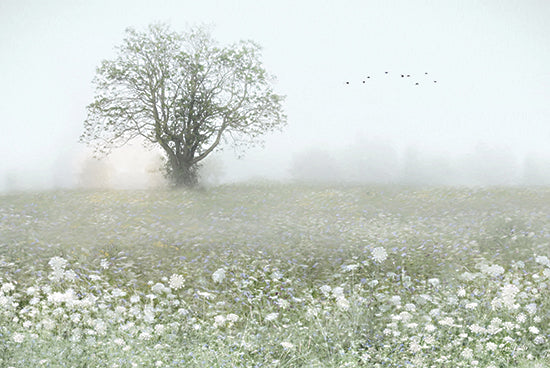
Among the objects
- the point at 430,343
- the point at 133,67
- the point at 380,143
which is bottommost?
the point at 430,343

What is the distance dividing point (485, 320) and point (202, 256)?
20.4ft

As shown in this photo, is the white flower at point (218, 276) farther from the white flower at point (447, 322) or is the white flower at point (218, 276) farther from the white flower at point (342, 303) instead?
the white flower at point (447, 322)

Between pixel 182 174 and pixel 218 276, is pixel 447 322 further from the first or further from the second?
pixel 182 174

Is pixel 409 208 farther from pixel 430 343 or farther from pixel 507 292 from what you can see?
pixel 430 343

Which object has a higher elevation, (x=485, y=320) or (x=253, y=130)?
(x=253, y=130)

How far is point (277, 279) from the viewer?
27.6 feet

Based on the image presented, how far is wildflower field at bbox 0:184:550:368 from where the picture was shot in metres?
6.12

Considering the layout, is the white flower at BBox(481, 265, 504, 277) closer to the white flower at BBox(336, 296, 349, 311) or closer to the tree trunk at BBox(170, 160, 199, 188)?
the white flower at BBox(336, 296, 349, 311)

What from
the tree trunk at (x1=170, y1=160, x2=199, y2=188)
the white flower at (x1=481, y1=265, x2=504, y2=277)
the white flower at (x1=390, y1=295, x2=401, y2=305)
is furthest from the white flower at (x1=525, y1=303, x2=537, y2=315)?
the tree trunk at (x1=170, y1=160, x2=199, y2=188)

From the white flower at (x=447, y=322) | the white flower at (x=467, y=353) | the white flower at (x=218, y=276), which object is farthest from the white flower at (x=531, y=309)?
the white flower at (x=218, y=276)

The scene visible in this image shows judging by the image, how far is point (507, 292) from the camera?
7.12m

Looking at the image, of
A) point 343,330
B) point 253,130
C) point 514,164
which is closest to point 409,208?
point 253,130

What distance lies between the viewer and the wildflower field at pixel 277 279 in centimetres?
612

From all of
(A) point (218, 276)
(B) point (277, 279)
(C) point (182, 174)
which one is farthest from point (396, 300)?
(C) point (182, 174)
